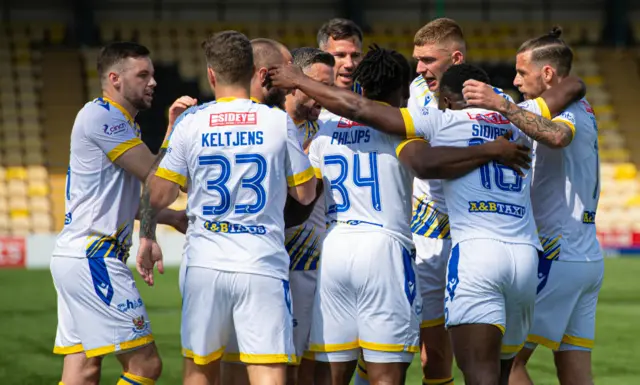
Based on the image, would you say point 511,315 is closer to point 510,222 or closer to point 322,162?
point 510,222

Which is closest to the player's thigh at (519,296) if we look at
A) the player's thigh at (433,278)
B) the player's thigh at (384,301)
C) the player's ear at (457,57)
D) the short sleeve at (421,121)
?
the player's thigh at (384,301)

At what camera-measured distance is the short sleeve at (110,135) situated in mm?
6188

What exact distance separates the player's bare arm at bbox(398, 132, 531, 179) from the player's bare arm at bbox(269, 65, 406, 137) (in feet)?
0.45

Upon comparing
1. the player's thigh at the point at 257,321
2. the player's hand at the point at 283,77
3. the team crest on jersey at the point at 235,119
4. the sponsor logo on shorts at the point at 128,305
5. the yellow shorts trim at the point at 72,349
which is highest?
the player's hand at the point at 283,77

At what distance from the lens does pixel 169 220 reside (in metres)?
6.17

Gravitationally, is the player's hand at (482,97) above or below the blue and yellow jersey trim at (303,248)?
above

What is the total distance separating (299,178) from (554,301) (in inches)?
76.5

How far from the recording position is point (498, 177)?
5.72m

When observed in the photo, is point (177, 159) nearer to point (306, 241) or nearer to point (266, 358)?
point (266, 358)

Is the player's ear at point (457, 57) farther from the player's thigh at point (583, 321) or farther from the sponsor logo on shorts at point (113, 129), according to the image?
the sponsor logo on shorts at point (113, 129)

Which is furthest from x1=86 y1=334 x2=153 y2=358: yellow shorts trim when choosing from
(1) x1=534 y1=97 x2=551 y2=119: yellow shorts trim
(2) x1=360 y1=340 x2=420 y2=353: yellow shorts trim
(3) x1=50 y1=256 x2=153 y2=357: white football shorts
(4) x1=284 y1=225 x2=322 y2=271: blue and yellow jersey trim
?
(1) x1=534 y1=97 x2=551 y2=119: yellow shorts trim

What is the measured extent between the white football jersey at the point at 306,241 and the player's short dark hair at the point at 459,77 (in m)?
0.98

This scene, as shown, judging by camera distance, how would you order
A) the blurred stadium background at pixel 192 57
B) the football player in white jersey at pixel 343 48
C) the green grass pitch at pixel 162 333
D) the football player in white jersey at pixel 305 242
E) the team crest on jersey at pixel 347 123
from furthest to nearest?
the blurred stadium background at pixel 192 57 → the green grass pitch at pixel 162 333 → the football player in white jersey at pixel 343 48 → the football player in white jersey at pixel 305 242 → the team crest on jersey at pixel 347 123

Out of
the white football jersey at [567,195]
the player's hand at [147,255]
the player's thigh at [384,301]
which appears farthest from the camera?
the white football jersey at [567,195]
